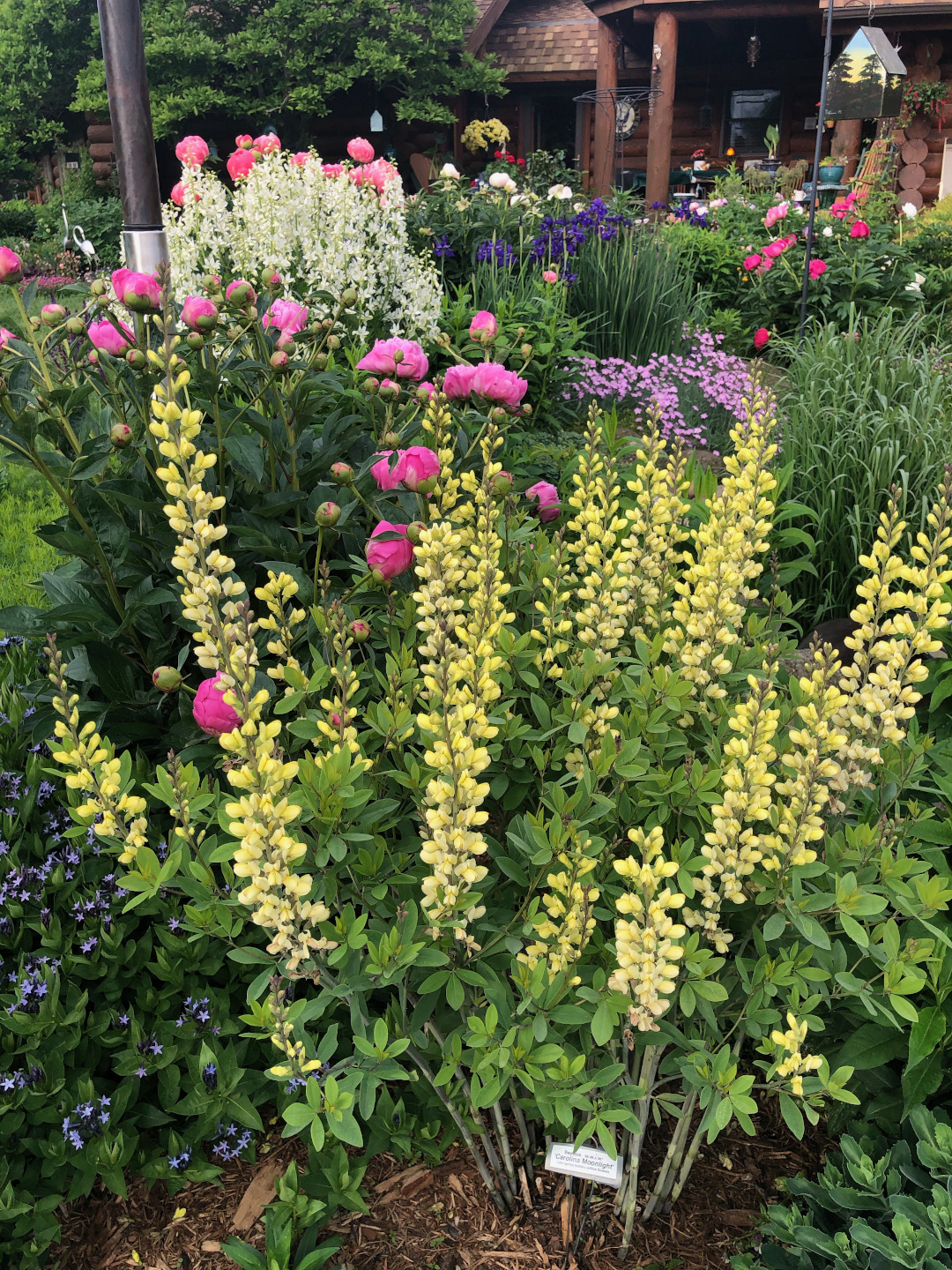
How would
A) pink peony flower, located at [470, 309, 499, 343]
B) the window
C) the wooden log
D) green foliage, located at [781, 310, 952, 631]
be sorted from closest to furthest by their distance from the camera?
pink peony flower, located at [470, 309, 499, 343] → green foliage, located at [781, 310, 952, 631] → the wooden log → the window

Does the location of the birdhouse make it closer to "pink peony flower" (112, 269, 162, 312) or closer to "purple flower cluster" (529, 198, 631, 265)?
"purple flower cluster" (529, 198, 631, 265)

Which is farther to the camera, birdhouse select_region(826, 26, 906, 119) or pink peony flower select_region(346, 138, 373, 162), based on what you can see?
birdhouse select_region(826, 26, 906, 119)

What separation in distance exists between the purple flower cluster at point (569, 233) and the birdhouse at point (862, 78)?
1457mm

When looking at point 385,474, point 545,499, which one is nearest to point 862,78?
point 545,499

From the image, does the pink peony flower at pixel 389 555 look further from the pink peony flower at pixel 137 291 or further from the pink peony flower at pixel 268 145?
the pink peony flower at pixel 268 145

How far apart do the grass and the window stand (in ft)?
51.0

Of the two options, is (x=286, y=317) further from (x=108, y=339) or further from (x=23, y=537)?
(x=23, y=537)

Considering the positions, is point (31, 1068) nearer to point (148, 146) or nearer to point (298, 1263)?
point (298, 1263)

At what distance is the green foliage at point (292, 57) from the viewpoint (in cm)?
1441

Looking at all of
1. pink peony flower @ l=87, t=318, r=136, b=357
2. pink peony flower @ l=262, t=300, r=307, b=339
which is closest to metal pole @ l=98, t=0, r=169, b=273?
pink peony flower @ l=262, t=300, r=307, b=339

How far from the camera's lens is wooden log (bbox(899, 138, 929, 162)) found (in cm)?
1373

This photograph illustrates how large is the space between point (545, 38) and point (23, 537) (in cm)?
1789

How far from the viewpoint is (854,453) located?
370 centimetres

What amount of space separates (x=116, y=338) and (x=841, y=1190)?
1.97 m
